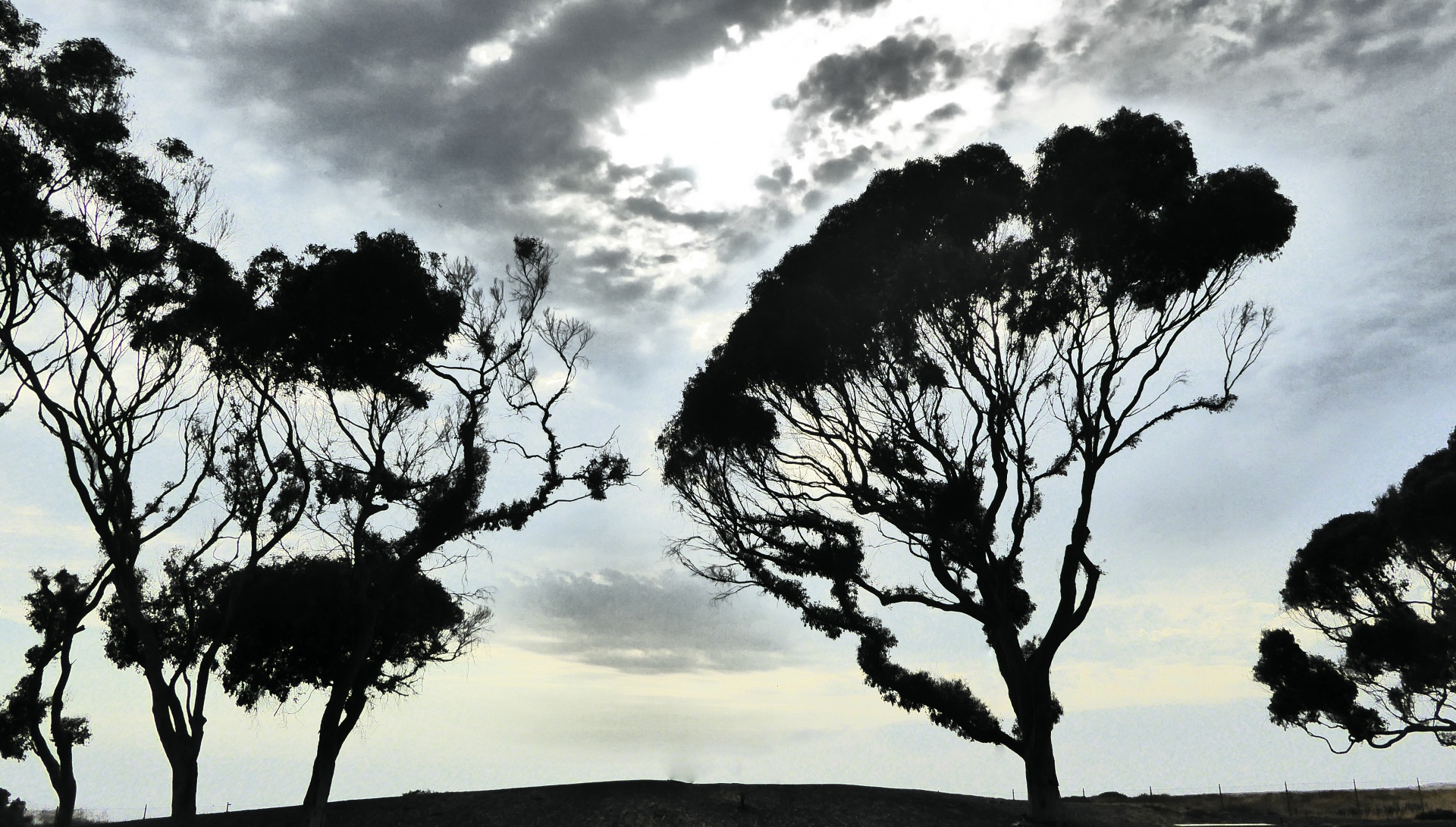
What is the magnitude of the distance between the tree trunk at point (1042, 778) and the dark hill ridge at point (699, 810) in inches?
22.7

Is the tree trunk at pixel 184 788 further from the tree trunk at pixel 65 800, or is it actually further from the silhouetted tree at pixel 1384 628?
the silhouetted tree at pixel 1384 628

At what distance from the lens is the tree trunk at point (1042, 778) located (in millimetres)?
22938

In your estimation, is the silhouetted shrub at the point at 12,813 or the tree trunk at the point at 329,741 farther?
the silhouetted shrub at the point at 12,813

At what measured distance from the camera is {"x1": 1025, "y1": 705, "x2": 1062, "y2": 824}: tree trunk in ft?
75.3

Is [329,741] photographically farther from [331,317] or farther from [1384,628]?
[1384,628]

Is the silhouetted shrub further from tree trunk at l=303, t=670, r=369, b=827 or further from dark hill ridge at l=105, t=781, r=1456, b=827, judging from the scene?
tree trunk at l=303, t=670, r=369, b=827

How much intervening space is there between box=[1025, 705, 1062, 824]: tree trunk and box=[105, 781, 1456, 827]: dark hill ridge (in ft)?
1.89

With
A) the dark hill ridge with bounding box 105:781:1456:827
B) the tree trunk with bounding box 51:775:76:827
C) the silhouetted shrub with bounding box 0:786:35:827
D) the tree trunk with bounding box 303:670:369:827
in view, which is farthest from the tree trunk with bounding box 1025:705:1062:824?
the silhouetted shrub with bounding box 0:786:35:827

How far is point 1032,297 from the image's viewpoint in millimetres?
25344

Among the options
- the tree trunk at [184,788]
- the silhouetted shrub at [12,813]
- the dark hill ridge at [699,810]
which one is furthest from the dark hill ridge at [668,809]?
the silhouetted shrub at [12,813]

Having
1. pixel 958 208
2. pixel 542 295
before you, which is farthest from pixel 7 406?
pixel 958 208

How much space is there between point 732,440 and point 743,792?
9.57 meters

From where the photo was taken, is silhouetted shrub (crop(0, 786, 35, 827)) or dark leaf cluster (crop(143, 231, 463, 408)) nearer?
dark leaf cluster (crop(143, 231, 463, 408))

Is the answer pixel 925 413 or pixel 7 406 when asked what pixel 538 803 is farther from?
pixel 7 406
